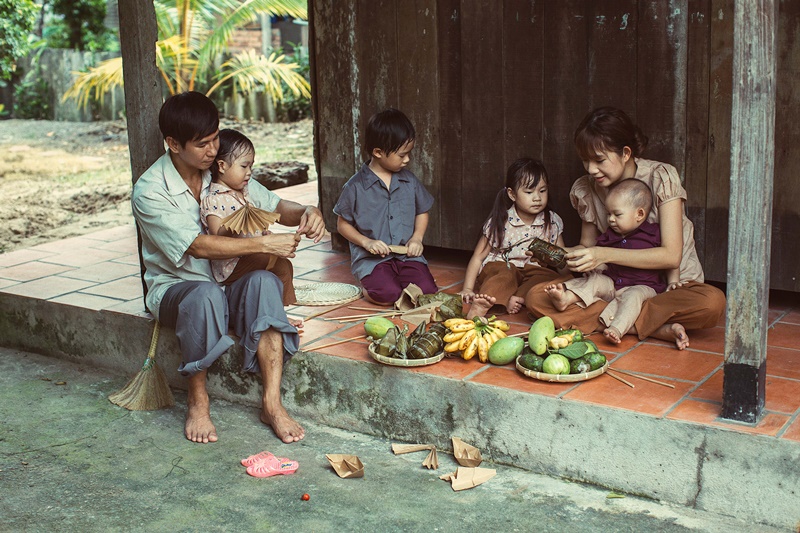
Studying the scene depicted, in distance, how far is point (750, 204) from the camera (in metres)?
3.13

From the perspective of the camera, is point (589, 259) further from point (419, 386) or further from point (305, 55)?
point (305, 55)

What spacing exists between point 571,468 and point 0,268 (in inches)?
163

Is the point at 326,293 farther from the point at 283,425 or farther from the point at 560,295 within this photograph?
the point at 560,295

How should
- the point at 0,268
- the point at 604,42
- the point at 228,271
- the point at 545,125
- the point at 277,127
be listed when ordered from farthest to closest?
1. the point at 277,127
2. the point at 0,268
3. the point at 545,125
4. the point at 604,42
5. the point at 228,271

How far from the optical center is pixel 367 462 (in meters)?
3.82

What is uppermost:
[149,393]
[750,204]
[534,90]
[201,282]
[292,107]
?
[292,107]

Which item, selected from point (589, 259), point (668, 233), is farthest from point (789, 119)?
point (589, 259)

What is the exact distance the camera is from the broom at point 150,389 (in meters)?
4.46

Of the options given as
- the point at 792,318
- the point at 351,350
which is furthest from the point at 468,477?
the point at 792,318

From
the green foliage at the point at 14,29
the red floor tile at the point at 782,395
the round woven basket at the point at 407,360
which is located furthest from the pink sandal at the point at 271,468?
the green foliage at the point at 14,29

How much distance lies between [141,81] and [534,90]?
2.06 meters

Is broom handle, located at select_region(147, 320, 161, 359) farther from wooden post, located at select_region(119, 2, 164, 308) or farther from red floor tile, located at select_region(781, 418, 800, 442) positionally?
red floor tile, located at select_region(781, 418, 800, 442)

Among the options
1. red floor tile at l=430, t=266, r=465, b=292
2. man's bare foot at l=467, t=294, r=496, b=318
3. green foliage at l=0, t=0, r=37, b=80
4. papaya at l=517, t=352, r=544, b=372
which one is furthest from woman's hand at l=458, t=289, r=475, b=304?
green foliage at l=0, t=0, r=37, b=80

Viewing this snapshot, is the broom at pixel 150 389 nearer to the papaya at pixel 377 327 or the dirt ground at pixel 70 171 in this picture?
the papaya at pixel 377 327
